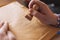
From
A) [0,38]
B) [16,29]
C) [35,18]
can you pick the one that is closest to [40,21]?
[35,18]

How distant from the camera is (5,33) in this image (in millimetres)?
667

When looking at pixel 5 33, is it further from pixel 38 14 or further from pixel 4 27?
pixel 38 14

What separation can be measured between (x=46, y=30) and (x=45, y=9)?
0.12 meters

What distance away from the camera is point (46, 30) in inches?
28.2

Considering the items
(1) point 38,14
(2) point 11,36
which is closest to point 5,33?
(2) point 11,36

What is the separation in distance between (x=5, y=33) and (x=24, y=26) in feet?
0.39

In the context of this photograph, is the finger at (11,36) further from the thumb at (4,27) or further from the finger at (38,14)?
the finger at (38,14)

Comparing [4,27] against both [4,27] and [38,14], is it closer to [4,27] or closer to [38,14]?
[4,27]

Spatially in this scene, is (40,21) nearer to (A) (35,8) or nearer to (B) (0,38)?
(A) (35,8)

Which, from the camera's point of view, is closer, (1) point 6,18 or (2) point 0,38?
(2) point 0,38

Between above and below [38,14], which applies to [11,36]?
below

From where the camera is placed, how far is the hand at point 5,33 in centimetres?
63

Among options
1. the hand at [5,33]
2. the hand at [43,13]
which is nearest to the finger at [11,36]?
the hand at [5,33]

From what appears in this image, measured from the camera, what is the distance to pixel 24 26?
72 cm
